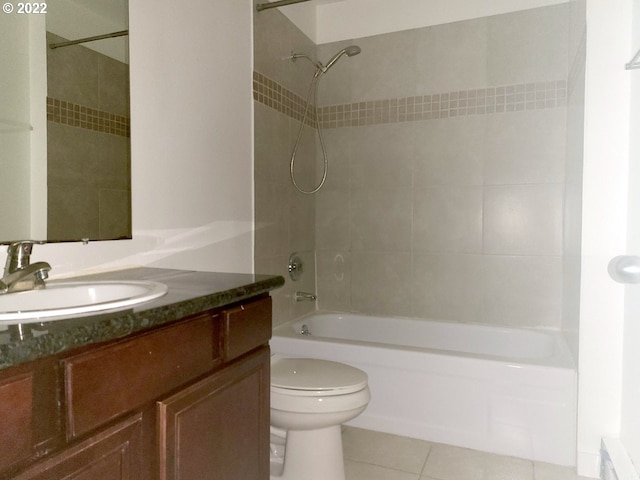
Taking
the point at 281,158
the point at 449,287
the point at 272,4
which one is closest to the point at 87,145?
the point at 281,158

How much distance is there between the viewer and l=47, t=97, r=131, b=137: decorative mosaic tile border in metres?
1.27

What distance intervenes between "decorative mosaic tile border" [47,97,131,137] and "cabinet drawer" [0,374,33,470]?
35.8 inches

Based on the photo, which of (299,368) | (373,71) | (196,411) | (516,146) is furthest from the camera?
(373,71)

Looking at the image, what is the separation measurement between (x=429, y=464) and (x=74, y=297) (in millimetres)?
1568

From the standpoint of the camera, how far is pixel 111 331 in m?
0.74

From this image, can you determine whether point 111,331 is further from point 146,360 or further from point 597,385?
point 597,385

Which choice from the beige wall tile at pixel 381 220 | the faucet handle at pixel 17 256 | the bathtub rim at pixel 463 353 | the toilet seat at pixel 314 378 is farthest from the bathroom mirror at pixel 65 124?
the beige wall tile at pixel 381 220

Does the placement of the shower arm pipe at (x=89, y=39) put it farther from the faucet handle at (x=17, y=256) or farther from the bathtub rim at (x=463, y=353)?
the bathtub rim at (x=463, y=353)

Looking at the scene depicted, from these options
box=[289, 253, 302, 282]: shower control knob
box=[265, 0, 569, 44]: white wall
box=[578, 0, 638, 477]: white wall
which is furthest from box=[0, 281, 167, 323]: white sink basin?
box=[265, 0, 569, 44]: white wall

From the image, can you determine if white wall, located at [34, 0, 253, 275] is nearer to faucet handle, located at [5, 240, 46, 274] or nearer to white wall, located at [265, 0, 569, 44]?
faucet handle, located at [5, 240, 46, 274]

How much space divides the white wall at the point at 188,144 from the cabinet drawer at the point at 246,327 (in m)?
0.54

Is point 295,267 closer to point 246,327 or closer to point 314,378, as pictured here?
point 314,378

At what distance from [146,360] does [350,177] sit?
2.24 meters

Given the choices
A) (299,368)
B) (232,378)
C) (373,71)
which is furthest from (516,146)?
(232,378)
